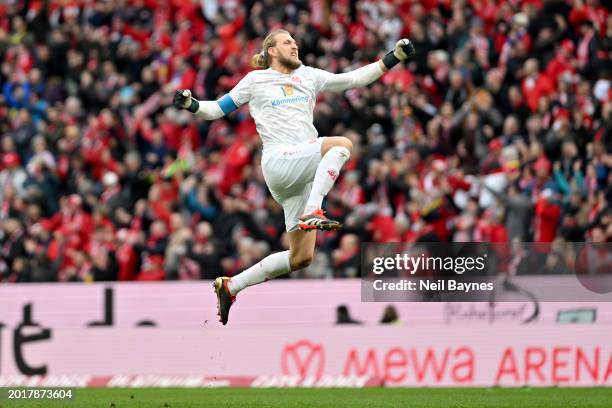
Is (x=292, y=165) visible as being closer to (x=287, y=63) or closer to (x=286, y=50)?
(x=287, y=63)

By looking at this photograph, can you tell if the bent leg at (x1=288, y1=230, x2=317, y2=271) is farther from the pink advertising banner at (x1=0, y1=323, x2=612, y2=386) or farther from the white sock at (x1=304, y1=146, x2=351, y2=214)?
the pink advertising banner at (x1=0, y1=323, x2=612, y2=386)

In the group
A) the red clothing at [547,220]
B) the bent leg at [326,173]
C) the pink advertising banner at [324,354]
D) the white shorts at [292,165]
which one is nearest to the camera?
the bent leg at [326,173]

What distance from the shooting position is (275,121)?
561 inches

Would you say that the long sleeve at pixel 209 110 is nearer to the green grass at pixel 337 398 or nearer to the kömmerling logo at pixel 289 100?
the kömmerling logo at pixel 289 100

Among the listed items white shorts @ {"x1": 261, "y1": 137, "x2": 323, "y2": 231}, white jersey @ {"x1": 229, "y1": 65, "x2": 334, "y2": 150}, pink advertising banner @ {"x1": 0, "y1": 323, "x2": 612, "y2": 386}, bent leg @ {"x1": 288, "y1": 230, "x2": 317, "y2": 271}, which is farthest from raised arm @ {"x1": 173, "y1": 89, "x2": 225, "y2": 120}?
pink advertising banner @ {"x1": 0, "y1": 323, "x2": 612, "y2": 386}

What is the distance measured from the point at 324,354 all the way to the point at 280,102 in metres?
6.01

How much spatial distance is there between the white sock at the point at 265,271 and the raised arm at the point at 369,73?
171cm

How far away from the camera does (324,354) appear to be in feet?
63.7

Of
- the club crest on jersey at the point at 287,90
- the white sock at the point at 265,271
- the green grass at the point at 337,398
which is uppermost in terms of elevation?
the club crest on jersey at the point at 287,90

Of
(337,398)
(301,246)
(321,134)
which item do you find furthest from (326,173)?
(321,134)

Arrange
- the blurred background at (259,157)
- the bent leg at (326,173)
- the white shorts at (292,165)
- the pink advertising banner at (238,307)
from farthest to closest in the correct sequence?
the blurred background at (259,157)
the pink advertising banner at (238,307)
the white shorts at (292,165)
the bent leg at (326,173)

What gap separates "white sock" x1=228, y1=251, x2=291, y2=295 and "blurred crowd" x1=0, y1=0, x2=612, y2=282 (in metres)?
4.98

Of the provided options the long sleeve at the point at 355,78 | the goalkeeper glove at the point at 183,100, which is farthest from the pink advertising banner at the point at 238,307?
the goalkeeper glove at the point at 183,100

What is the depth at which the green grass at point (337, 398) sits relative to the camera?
1518 cm
